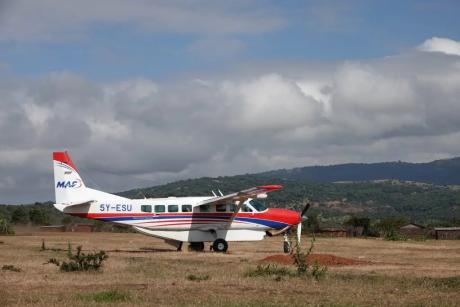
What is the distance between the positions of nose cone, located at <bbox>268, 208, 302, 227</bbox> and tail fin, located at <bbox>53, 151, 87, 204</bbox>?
908 cm

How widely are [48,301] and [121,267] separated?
892cm

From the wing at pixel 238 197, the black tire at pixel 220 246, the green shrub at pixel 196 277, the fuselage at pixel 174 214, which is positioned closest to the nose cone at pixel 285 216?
the fuselage at pixel 174 214

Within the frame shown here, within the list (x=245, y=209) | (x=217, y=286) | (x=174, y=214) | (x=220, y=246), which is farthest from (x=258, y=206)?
(x=217, y=286)

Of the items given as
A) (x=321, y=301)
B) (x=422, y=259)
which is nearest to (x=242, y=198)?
(x=422, y=259)

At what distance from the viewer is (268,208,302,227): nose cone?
37.3 metres

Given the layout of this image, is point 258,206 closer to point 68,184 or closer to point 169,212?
point 169,212

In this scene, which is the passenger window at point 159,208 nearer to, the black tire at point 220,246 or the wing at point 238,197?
the wing at point 238,197

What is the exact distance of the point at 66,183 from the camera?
36312mm

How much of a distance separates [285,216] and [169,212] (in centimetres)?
572

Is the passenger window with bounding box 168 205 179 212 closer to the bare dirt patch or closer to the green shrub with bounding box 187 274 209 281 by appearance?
the bare dirt patch

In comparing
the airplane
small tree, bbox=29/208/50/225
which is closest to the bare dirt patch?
the airplane

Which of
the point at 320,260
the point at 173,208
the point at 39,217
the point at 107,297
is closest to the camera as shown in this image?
the point at 107,297

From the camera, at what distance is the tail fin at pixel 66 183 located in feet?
119

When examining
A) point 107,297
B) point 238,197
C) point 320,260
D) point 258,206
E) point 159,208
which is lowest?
point 320,260
